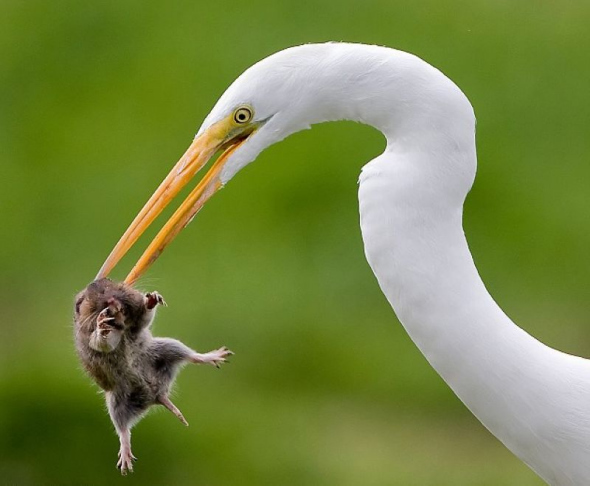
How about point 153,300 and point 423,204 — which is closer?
point 423,204

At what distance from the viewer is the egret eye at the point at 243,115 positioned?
90.3 inches

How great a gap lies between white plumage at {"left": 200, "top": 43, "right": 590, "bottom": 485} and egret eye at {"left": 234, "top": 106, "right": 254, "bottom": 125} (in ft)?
0.04

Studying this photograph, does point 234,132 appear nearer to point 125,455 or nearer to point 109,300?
point 109,300

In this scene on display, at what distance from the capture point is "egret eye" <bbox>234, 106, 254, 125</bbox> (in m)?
2.29

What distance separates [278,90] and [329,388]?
2.87m

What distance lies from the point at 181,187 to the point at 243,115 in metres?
0.20

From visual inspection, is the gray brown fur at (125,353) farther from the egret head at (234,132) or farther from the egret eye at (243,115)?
the egret eye at (243,115)

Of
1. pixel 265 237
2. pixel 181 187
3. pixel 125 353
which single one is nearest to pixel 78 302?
pixel 125 353

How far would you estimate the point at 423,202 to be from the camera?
2.23 meters

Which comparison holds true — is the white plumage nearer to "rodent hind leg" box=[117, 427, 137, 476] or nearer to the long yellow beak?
the long yellow beak

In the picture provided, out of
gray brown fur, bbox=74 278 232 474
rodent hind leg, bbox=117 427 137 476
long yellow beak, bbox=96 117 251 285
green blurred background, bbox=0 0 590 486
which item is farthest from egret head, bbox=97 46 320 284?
green blurred background, bbox=0 0 590 486

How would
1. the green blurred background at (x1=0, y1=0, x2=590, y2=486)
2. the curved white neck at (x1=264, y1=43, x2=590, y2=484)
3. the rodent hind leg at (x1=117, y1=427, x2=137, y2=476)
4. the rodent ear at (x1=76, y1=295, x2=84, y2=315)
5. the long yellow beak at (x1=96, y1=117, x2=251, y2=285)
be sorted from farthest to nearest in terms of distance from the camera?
the green blurred background at (x1=0, y1=0, x2=590, y2=486) < the rodent ear at (x1=76, y1=295, x2=84, y2=315) < the rodent hind leg at (x1=117, y1=427, x2=137, y2=476) < the long yellow beak at (x1=96, y1=117, x2=251, y2=285) < the curved white neck at (x1=264, y1=43, x2=590, y2=484)

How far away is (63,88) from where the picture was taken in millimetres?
7004

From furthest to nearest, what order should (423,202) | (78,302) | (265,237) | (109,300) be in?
1. (265,237)
2. (78,302)
3. (109,300)
4. (423,202)
